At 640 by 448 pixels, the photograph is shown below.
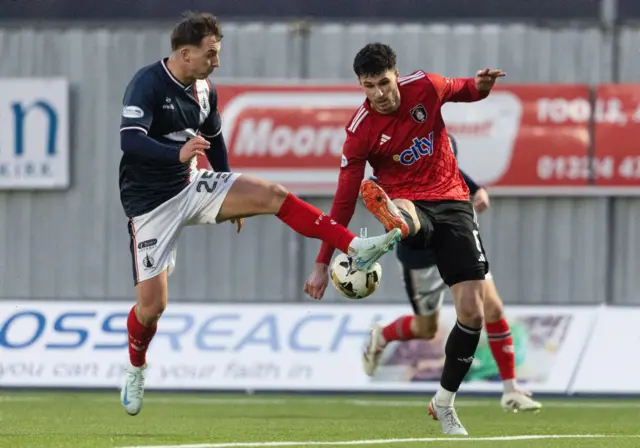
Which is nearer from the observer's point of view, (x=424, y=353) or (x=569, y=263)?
(x=424, y=353)

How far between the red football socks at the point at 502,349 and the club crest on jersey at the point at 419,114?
99.1 inches

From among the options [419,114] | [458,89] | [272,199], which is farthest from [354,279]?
[458,89]

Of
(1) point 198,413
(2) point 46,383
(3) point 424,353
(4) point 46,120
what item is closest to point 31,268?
(4) point 46,120

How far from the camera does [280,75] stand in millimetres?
17875

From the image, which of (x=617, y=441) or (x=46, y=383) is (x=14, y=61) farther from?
(x=617, y=441)

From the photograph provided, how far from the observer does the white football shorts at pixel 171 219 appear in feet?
28.7

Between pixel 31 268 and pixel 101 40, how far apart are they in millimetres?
2979

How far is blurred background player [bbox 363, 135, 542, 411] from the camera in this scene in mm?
10570

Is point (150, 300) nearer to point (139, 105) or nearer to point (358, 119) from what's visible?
point (139, 105)

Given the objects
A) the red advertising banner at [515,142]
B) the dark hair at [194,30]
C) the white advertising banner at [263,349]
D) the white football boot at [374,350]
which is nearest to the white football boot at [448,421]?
the dark hair at [194,30]

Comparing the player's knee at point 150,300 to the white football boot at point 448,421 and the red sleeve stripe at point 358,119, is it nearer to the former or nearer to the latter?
the red sleeve stripe at point 358,119

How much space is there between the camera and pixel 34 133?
1769 centimetres

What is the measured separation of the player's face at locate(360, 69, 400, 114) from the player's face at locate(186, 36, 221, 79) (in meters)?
0.96

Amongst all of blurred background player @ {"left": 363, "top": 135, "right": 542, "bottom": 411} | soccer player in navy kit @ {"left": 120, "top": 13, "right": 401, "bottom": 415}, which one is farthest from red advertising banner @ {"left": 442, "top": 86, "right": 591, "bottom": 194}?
soccer player in navy kit @ {"left": 120, "top": 13, "right": 401, "bottom": 415}
